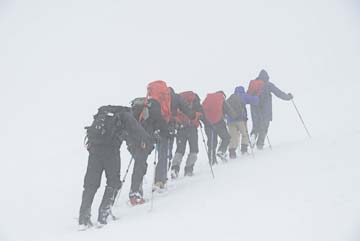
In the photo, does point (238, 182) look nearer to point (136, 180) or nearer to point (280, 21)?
point (136, 180)

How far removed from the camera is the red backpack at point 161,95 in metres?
11.1

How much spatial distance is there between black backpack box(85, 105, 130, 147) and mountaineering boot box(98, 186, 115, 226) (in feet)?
2.91

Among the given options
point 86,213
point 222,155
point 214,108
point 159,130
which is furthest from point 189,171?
point 86,213

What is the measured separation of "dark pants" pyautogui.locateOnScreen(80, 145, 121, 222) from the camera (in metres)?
9.50

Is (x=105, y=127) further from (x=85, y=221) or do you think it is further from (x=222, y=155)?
(x=222, y=155)

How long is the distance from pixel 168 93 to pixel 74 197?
360 cm

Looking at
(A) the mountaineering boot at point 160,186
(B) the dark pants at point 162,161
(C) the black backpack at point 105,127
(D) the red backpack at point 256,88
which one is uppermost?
(C) the black backpack at point 105,127

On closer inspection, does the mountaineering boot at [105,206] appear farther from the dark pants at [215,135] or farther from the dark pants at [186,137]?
the dark pants at [215,135]

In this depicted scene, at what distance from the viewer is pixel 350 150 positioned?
1184 centimetres

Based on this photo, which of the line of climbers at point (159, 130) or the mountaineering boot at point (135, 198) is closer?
the line of climbers at point (159, 130)

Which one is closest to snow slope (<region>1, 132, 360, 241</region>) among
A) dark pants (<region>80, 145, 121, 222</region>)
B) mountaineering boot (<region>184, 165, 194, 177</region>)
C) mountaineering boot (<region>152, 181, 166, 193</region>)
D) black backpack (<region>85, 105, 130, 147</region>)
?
mountaineering boot (<region>152, 181, 166, 193</region>)

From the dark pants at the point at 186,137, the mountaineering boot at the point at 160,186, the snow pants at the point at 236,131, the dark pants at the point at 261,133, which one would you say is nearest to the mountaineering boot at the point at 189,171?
the dark pants at the point at 186,137

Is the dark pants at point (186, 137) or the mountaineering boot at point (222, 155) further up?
the dark pants at point (186, 137)

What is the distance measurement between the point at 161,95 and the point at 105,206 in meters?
2.80
